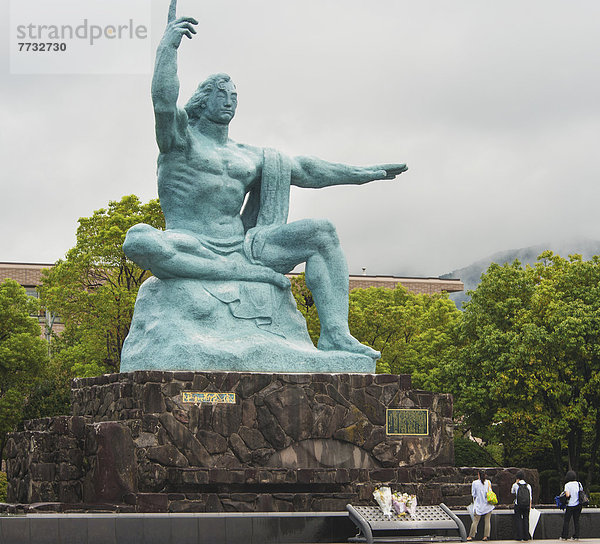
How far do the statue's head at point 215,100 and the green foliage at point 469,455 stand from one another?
12.2 m

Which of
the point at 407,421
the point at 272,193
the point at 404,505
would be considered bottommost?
the point at 404,505

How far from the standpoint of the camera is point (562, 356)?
24719 mm

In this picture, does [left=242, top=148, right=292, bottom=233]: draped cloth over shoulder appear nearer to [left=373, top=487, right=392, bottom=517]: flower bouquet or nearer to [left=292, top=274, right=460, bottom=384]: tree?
[left=373, top=487, right=392, bottom=517]: flower bouquet

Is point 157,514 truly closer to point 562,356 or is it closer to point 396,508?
point 396,508

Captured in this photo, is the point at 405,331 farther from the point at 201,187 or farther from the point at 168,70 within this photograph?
the point at 168,70

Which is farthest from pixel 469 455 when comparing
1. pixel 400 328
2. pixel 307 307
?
pixel 400 328

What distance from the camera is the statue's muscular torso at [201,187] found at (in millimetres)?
14445

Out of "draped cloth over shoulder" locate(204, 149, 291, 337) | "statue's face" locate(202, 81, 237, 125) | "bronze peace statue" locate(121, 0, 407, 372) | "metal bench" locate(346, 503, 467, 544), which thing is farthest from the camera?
"statue's face" locate(202, 81, 237, 125)

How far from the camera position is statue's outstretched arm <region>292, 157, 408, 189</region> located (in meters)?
15.5

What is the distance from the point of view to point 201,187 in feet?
47.4

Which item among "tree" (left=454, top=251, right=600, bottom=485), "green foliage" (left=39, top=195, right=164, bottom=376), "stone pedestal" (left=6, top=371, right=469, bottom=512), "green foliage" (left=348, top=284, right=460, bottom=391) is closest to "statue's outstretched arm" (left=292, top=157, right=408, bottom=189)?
"stone pedestal" (left=6, top=371, right=469, bottom=512)

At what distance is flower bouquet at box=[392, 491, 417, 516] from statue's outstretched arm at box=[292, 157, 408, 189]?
5069 millimetres

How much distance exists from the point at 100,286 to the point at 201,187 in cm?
1415

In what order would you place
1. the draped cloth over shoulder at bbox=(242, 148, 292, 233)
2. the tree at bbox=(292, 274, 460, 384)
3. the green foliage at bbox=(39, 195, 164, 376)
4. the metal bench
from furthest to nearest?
1. the tree at bbox=(292, 274, 460, 384)
2. the green foliage at bbox=(39, 195, 164, 376)
3. the draped cloth over shoulder at bbox=(242, 148, 292, 233)
4. the metal bench
